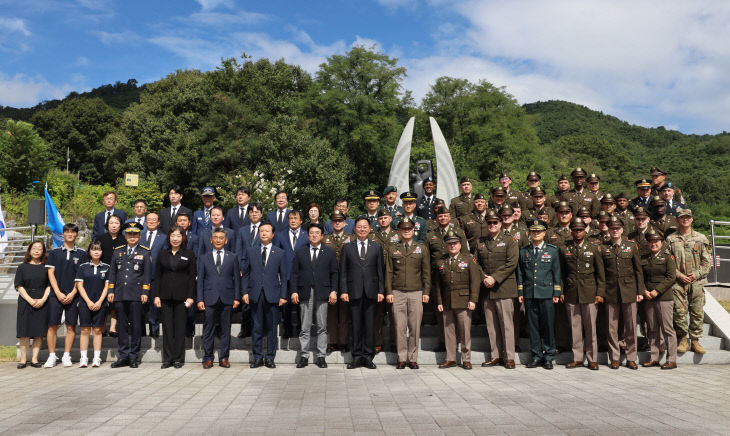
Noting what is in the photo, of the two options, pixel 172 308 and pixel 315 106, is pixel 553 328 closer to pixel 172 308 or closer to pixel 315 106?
pixel 172 308

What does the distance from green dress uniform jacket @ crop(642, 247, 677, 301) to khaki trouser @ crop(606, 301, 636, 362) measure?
423 mm

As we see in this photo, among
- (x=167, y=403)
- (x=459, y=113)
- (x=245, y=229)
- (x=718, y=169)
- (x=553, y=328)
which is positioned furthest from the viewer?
(x=718, y=169)

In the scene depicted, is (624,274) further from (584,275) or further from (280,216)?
(280,216)

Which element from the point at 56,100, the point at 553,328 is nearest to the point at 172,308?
the point at 553,328

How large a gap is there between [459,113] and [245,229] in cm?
3488

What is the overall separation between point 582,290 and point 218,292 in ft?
16.2

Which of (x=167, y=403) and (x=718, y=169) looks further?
(x=718, y=169)

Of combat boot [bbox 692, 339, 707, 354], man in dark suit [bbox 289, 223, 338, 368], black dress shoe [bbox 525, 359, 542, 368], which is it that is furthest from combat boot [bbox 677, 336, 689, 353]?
man in dark suit [bbox 289, 223, 338, 368]

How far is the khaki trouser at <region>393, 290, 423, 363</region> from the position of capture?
6.98 m

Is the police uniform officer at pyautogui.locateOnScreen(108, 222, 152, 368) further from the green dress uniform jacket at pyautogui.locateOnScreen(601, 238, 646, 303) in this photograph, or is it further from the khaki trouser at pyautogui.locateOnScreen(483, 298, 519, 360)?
the green dress uniform jacket at pyautogui.locateOnScreen(601, 238, 646, 303)

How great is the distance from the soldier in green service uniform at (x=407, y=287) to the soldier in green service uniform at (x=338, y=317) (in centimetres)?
71

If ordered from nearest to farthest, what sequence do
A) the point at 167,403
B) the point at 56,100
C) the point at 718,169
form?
1. the point at 167,403
2. the point at 718,169
3. the point at 56,100

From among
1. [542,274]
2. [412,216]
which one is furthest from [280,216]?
[542,274]

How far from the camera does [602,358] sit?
7301 mm
